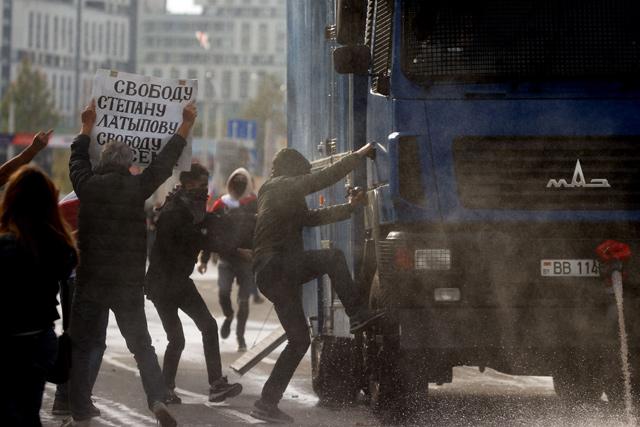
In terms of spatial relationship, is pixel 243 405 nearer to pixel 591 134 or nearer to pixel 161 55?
pixel 591 134

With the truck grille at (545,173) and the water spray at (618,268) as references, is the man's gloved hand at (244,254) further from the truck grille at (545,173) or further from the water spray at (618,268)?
the water spray at (618,268)

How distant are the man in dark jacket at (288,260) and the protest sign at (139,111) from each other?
73cm

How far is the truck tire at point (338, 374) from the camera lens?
1179 cm

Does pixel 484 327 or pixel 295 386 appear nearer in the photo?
pixel 484 327

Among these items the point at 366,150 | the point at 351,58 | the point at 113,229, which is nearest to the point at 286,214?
the point at 366,150

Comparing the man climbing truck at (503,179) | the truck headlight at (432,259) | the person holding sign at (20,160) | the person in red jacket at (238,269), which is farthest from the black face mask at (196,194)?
the person in red jacket at (238,269)

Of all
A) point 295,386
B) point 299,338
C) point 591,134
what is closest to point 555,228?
point 591,134

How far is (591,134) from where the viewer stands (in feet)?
32.4

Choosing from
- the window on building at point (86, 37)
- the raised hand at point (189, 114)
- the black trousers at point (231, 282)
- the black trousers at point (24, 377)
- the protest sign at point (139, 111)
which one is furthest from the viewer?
the window on building at point (86, 37)

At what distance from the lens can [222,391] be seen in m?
12.0

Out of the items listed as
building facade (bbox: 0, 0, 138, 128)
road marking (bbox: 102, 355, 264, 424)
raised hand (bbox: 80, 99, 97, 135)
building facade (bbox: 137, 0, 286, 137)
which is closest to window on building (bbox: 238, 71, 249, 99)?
building facade (bbox: 137, 0, 286, 137)

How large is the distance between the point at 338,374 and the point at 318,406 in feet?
0.86

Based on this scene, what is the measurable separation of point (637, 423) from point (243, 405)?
3.07m

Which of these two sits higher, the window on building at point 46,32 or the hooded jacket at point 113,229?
the window on building at point 46,32
